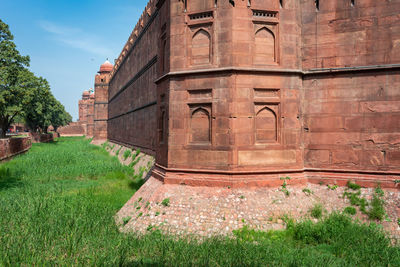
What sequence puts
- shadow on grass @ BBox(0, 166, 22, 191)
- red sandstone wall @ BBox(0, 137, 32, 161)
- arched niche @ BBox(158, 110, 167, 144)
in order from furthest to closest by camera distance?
red sandstone wall @ BBox(0, 137, 32, 161) → shadow on grass @ BBox(0, 166, 22, 191) → arched niche @ BBox(158, 110, 167, 144)

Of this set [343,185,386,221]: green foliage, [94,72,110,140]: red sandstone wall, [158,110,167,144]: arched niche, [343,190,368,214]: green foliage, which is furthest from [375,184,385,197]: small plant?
[94,72,110,140]: red sandstone wall

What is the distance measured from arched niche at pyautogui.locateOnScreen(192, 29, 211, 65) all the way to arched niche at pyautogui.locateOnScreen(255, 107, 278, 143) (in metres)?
1.95

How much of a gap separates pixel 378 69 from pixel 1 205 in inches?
411

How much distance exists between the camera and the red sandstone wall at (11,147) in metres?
17.5

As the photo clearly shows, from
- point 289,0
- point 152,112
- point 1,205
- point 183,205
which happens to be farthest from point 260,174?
point 152,112

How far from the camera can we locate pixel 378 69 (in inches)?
271

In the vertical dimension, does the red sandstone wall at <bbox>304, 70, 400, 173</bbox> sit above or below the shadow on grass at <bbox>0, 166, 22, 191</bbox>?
above

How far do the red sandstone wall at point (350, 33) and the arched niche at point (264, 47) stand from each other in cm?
103

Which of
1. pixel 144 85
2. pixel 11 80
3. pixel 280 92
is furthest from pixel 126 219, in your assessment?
pixel 11 80

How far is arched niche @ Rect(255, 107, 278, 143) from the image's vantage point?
7.01m

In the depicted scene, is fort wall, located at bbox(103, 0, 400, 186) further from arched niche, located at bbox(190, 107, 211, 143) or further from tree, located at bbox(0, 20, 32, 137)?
tree, located at bbox(0, 20, 32, 137)

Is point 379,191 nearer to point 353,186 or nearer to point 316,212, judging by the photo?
point 353,186

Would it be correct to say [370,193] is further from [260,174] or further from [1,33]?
[1,33]

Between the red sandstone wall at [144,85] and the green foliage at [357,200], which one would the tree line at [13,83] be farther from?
the green foliage at [357,200]
